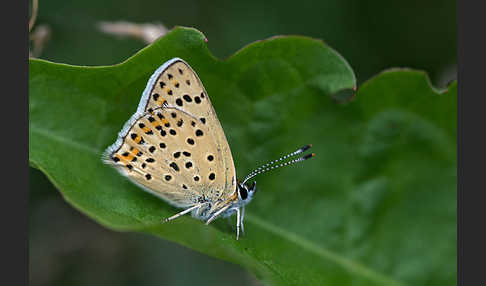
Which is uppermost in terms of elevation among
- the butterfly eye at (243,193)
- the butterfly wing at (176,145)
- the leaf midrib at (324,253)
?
the butterfly wing at (176,145)

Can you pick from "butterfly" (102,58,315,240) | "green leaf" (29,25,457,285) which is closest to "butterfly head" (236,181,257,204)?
"butterfly" (102,58,315,240)

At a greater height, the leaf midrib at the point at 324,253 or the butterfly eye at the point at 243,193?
the butterfly eye at the point at 243,193

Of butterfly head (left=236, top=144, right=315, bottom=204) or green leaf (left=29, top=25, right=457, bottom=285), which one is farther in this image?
butterfly head (left=236, top=144, right=315, bottom=204)

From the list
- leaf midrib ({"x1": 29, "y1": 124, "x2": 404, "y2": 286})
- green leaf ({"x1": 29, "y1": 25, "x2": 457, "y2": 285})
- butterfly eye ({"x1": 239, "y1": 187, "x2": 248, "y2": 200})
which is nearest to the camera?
green leaf ({"x1": 29, "y1": 25, "x2": 457, "y2": 285})

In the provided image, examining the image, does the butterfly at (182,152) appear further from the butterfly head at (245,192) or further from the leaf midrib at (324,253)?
the leaf midrib at (324,253)

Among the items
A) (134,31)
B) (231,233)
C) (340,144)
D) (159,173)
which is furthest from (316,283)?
(134,31)

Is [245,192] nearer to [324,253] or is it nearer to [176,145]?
[176,145]

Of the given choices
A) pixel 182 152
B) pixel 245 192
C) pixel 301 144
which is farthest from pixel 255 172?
pixel 182 152

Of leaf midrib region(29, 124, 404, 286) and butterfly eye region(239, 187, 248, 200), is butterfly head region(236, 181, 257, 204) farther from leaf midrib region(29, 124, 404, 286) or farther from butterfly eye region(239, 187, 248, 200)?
leaf midrib region(29, 124, 404, 286)

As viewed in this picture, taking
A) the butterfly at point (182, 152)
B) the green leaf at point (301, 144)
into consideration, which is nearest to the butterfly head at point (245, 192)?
the butterfly at point (182, 152)

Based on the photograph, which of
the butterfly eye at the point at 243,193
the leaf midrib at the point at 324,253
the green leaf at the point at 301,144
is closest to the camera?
the green leaf at the point at 301,144
